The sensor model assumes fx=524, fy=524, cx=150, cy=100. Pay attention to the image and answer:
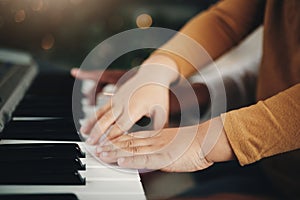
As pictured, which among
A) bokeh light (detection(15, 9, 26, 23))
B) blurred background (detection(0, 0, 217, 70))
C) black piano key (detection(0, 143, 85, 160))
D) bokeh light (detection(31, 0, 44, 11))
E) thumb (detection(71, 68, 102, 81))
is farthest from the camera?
blurred background (detection(0, 0, 217, 70))

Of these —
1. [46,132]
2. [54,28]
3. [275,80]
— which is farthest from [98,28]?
[46,132]

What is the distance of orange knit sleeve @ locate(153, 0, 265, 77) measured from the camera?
106 centimetres

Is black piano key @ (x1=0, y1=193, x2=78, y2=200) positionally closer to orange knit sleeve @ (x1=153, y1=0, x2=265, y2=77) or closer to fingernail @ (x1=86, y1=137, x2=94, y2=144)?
fingernail @ (x1=86, y1=137, x2=94, y2=144)

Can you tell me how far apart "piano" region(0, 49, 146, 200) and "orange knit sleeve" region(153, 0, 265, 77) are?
279mm

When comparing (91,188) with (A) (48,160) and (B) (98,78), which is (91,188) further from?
(B) (98,78)

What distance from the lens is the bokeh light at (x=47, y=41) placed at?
88.0 inches

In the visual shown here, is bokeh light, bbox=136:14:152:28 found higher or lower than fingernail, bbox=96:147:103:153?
higher

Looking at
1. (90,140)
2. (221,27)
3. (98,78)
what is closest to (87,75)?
(98,78)

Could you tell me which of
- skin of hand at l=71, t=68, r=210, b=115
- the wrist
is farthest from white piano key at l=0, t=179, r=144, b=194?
skin of hand at l=71, t=68, r=210, b=115

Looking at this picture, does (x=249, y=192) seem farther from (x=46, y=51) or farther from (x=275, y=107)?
(x=46, y=51)

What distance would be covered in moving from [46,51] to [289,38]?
1.49 metres

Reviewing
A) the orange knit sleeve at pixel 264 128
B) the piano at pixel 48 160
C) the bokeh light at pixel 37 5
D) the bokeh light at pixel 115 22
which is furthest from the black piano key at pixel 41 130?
the bokeh light at pixel 115 22

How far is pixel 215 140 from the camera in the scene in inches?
27.7

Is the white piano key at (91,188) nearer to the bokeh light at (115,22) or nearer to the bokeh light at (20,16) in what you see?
the bokeh light at (20,16)
